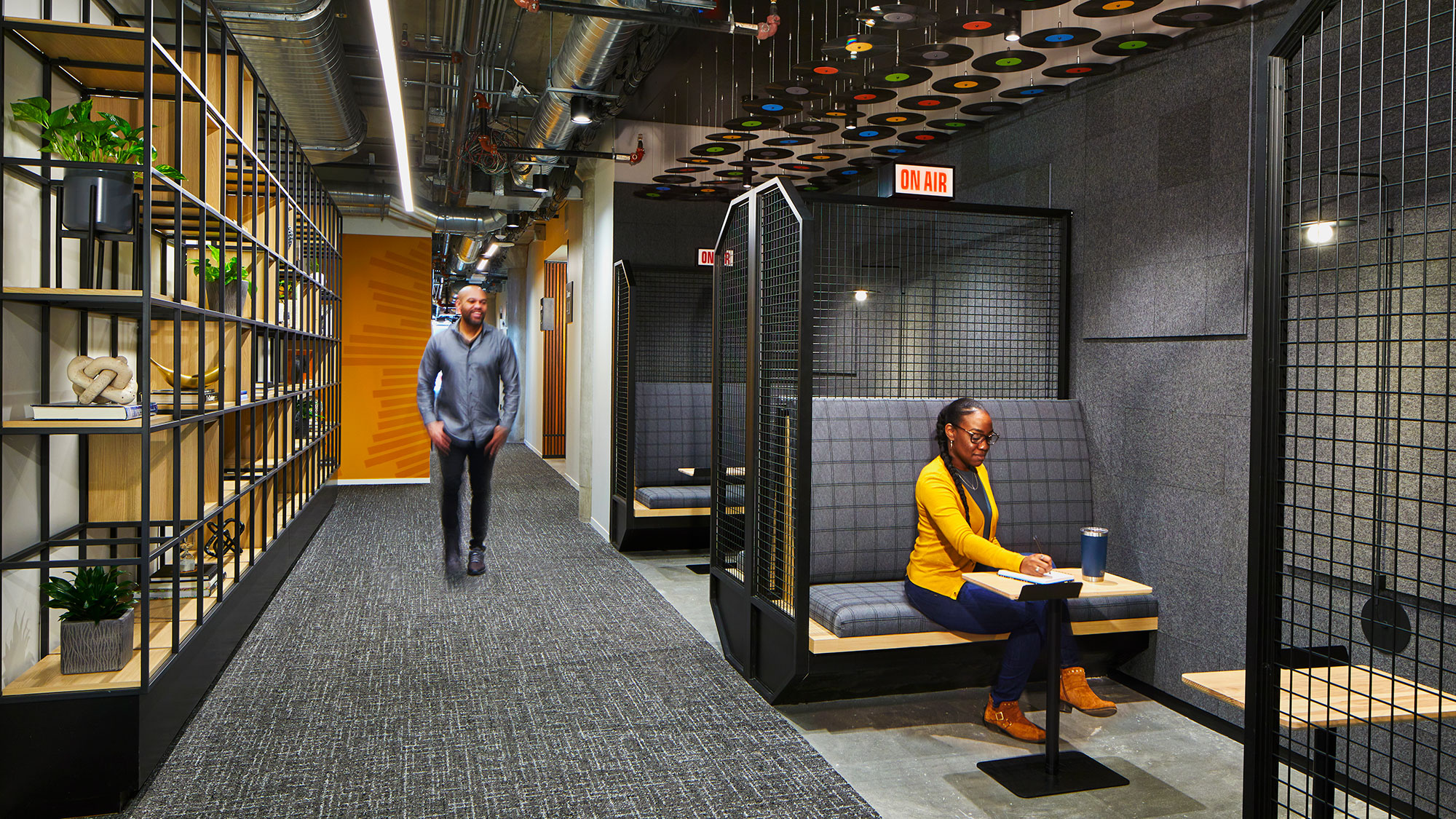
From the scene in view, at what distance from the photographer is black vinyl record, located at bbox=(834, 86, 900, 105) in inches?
175

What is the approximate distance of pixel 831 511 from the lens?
381cm

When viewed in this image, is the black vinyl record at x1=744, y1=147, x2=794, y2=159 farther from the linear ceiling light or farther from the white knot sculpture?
the white knot sculpture

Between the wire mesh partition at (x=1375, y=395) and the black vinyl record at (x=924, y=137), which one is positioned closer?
the wire mesh partition at (x=1375, y=395)

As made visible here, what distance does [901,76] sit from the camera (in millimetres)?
4254

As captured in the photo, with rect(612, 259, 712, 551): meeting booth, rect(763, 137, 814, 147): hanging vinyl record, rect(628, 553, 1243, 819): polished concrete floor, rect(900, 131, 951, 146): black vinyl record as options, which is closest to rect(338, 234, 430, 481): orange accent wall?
rect(612, 259, 712, 551): meeting booth

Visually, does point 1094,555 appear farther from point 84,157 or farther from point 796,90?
point 84,157

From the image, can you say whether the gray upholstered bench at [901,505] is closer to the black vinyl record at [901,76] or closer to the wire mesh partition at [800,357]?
the wire mesh partition at [800,357]

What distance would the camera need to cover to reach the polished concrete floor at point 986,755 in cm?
282

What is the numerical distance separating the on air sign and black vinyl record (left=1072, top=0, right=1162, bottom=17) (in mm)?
859

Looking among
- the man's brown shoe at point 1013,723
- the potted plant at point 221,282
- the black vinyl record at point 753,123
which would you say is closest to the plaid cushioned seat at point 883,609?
the man's brown shoe at point 1013,723

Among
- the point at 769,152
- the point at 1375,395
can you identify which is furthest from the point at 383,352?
the point at 1375,395

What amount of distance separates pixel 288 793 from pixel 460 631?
174cm

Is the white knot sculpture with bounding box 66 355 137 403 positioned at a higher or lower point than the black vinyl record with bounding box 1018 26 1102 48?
lower

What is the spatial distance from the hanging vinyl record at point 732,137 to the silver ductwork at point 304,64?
214 centimetres
